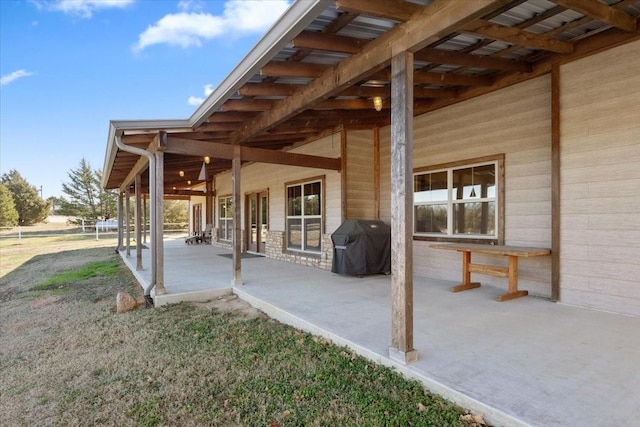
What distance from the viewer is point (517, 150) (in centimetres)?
484

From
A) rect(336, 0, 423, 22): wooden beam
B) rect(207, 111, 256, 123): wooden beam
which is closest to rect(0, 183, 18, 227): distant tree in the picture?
rect(207, 111, 256, 123): wooden beam

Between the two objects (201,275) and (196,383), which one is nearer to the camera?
(196,383)

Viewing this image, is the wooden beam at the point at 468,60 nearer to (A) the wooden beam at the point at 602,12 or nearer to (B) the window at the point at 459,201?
(A) the wooden beam at the point at 602,12

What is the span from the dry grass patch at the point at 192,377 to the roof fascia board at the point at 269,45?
262cm

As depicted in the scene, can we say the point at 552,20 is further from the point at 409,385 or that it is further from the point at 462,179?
the point at 409,385

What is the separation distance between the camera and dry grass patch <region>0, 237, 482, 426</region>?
2.22 meters

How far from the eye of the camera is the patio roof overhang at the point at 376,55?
253 centimetres

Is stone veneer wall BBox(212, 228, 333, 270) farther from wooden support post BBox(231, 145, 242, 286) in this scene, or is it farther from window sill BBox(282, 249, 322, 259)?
wooden support post BBox(231, 145, 242, 286)

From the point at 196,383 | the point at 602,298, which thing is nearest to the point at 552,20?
the point at 602,298

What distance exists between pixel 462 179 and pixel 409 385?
4.04 m

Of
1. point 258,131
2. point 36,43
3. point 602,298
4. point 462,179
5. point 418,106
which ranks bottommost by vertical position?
point 602,298

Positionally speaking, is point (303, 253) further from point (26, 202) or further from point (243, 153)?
point (26, 202)

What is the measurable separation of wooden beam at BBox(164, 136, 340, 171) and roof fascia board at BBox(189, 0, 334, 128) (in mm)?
886

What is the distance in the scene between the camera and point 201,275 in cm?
663
